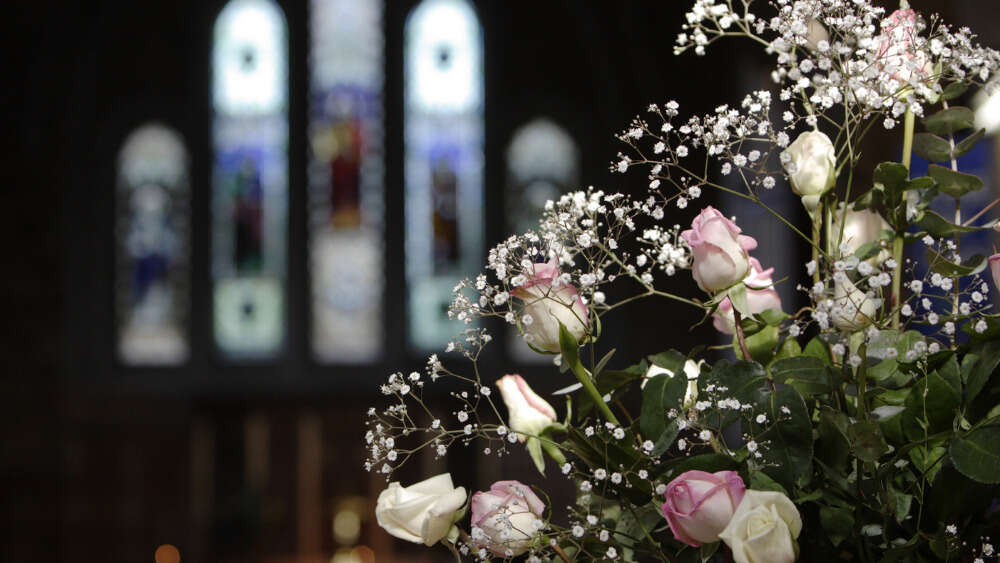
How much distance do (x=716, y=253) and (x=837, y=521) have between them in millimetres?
154

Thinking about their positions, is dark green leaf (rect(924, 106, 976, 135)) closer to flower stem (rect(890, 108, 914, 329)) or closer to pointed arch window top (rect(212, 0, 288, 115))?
flower stem (rect(890, 108, 914, 329))

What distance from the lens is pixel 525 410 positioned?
635mm

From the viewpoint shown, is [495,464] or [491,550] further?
[495,464]

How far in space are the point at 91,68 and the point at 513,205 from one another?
2.36m

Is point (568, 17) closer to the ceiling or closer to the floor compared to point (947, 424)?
closer to the ceiling

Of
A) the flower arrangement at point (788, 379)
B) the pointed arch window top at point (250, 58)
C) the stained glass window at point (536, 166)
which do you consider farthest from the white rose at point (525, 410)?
the pointed arch window top at point (250, 58)

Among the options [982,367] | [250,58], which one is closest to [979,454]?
[982,367]

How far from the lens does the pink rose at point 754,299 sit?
1.96 ft

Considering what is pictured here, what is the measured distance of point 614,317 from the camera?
217 inches

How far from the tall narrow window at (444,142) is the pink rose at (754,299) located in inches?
197

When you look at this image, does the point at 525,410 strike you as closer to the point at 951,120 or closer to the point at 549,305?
the point at 549,305

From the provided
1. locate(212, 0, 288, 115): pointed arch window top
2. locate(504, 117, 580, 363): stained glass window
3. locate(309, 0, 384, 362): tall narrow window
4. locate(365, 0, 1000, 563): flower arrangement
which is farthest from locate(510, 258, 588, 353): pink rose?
locate(212, 0, 288, 115): pointed arch window top

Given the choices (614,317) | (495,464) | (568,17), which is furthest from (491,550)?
(568,17)

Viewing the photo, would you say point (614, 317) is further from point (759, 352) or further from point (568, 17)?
point (759, 352)
